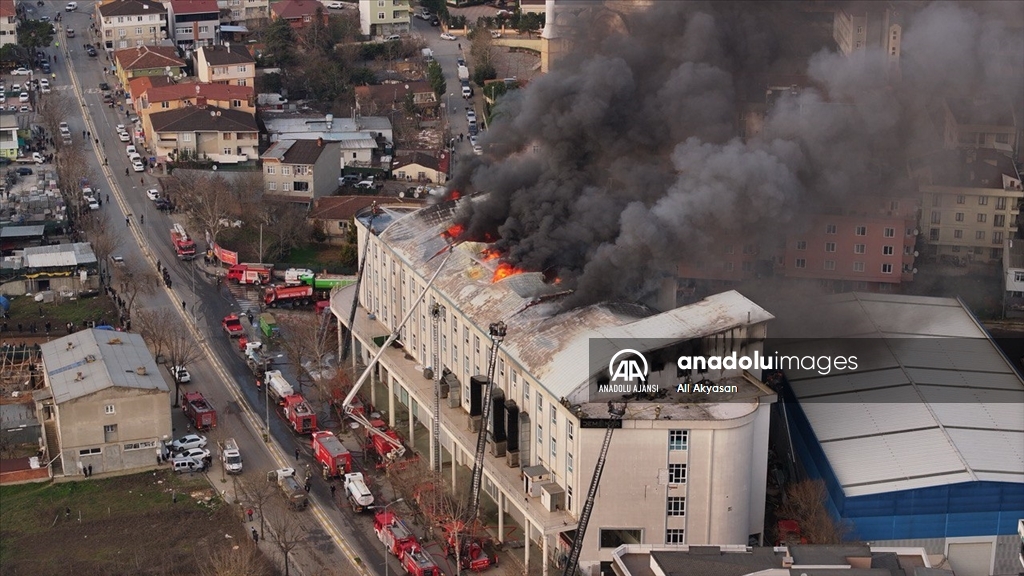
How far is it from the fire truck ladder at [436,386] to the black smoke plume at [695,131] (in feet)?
7.32

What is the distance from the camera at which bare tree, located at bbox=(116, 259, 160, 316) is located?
46.6 meters

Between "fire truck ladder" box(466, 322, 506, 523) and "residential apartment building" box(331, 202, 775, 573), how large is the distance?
229 millimetres

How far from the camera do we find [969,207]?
155 feet

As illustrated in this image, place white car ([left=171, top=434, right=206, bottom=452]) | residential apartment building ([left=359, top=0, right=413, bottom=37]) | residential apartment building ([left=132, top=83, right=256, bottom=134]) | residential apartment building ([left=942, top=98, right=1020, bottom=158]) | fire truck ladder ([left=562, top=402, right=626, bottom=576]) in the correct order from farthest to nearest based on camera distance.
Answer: residential apartment building ([left=359, top=0, right=413, bottom=37]) < residential apartment building ([left=132, top=83, right=256, bottom=134]) < residential apartment building ([left=942, top=98, right=1020, bottom=158]) < white car ([left=171, top=434, right=206, bottom=452]) < fire truck ladder ([left=562, top=402, right=626, bottom=576])

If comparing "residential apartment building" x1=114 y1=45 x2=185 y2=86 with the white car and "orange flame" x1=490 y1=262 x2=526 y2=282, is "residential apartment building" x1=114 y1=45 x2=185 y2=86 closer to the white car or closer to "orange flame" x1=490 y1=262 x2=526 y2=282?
the white car

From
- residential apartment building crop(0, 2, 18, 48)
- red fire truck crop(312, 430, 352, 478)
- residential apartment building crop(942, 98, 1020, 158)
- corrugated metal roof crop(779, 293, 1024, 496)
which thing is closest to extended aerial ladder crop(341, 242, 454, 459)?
red fire truck crop(312, 430, 352, 478)

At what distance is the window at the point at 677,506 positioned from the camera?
3022 centimetres

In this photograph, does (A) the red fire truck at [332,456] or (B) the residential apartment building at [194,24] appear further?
(B) the residential apartment building at [194,24]

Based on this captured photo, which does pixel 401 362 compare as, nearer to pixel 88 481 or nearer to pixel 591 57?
pixel 88 481

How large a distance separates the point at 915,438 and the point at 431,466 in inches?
410

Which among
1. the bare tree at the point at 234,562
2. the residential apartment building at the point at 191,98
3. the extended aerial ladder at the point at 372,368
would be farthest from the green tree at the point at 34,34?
the bare tree at the point at 234,562

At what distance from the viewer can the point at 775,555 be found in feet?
90.3

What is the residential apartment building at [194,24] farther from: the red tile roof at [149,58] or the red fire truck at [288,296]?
the red fire truck at [288,296]

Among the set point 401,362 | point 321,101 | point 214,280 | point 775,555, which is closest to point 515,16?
point 321,101
